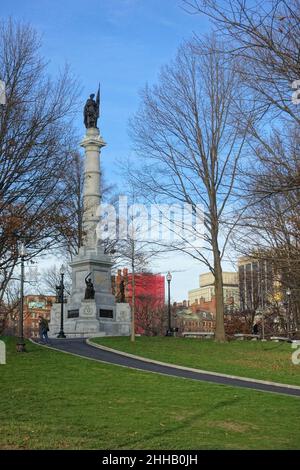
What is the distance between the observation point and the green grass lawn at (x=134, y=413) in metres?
8.43

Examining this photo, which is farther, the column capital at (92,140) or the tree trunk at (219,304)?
the column capital at (92,140)

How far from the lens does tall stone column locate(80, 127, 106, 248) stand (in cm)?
3750

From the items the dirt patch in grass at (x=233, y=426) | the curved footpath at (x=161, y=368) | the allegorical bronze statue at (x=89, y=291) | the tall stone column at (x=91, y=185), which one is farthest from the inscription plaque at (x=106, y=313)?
the dirt patch in grass at (x=233, y=426)

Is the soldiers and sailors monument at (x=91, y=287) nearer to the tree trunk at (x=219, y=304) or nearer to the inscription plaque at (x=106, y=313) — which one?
the inscription plaque at (x=106, y=313)

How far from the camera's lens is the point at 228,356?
23578mm

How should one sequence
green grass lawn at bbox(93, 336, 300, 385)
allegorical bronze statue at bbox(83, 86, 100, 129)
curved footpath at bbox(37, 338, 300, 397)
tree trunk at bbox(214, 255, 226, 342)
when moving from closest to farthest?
curved footpath at bbox(37, 338, 300, 397), green grass lawn at bbox(93, 336, 300, 385), tree trunk at bbox(214, 255, 226, 342), allegorical bronze statue at bbox(83, 86, 100, 129)

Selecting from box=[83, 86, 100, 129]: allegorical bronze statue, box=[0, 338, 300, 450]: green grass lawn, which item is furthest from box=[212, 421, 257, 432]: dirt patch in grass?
box=[83, 86, 100, 129]: allegorical bronze statue

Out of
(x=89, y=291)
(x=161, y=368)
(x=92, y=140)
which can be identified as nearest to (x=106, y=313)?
(x=89, y=291)

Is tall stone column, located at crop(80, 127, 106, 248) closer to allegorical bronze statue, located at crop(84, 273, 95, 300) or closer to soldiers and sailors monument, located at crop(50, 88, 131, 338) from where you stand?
soldiers and sailors monument, located at crop(50, 88, 131, 338)

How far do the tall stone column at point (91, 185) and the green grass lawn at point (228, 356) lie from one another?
10.9 meters

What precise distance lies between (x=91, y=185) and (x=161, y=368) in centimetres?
2088

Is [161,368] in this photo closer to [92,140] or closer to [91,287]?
[91,287]

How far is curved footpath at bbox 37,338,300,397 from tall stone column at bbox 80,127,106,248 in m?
12.2
